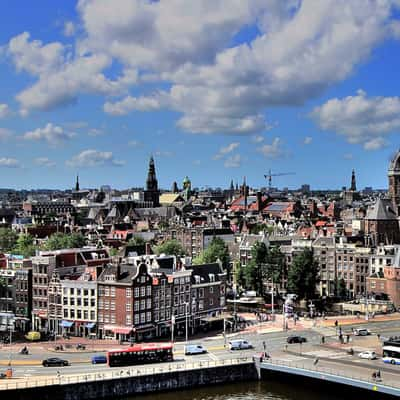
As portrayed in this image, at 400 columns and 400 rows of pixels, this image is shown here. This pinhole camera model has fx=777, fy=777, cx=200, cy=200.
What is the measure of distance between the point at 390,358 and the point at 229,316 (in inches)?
1365

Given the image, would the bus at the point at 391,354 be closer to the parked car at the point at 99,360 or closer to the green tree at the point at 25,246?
the parked car at the point at 99,360

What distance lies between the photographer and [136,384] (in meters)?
81.9

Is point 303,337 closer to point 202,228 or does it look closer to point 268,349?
point 268,349

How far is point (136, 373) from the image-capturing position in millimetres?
82500

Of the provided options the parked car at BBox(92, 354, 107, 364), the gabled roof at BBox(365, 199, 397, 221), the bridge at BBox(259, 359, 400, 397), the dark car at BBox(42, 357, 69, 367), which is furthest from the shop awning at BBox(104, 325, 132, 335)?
the gabled roof at BBox(365, 199, 397, 221)

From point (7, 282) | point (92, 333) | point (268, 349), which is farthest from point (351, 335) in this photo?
point (7, 282)

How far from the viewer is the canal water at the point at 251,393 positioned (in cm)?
8200

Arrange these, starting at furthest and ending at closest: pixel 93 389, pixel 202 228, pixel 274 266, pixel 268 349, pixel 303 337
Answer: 1. pixel 202 228
2. pixel 274 266
3. pixel 303 337
4. pixel 268 349
5. pixel 93 389

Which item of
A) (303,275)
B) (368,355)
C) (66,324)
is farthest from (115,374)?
(303,275)

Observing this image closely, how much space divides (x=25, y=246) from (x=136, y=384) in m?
106

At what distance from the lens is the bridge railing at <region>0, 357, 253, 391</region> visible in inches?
3051

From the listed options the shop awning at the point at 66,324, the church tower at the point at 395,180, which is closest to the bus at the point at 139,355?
the shop awning at the point at 66,324

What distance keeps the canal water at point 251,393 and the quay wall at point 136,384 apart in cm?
77

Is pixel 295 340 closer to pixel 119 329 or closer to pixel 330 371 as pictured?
pixel 330 371
